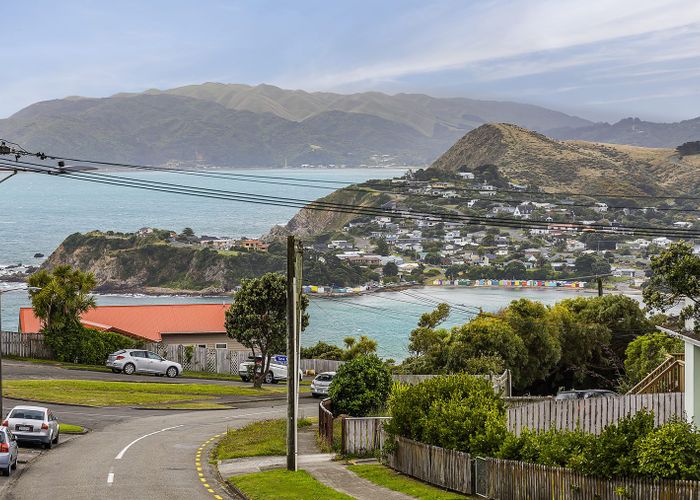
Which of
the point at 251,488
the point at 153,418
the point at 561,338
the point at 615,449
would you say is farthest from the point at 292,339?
the point at 561,338

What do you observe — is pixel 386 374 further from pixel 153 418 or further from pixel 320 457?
pixel 153 418

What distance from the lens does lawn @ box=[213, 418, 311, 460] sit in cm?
3631

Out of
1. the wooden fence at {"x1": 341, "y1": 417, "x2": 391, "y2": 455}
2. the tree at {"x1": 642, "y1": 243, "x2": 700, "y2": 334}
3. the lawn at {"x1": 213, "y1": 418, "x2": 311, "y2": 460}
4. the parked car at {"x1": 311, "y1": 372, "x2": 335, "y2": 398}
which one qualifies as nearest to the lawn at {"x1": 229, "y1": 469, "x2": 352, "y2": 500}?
the wooden fence at {"x1": 341, "y1": 417, "x2": 391, "y2": 455}

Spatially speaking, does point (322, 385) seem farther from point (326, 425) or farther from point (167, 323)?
point (167, 323)

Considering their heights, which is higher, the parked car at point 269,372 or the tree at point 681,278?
the tree at point 681,278

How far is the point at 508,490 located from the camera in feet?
84.5

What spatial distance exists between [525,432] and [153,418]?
83.3 ft

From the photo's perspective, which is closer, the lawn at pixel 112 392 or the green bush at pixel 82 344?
the lawn at pixel 112 392

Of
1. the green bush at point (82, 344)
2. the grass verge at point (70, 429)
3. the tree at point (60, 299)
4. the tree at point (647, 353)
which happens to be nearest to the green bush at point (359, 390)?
the grass verge at point (70, 429)

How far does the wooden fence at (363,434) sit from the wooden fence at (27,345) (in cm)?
4336

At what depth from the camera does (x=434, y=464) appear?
29141 mm

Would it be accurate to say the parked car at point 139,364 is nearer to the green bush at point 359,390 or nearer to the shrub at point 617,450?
the green bush at point 359,390

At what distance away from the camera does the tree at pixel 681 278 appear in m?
30.4

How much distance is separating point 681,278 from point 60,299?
166 feet
